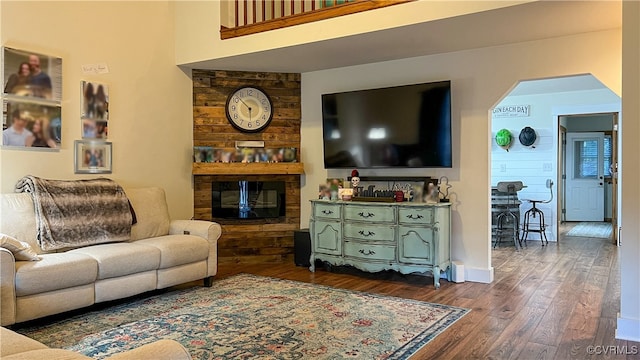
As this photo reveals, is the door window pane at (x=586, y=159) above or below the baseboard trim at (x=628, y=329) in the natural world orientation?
above

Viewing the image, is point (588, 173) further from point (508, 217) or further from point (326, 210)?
point (326, 210)

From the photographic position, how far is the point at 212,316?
11.1 feet

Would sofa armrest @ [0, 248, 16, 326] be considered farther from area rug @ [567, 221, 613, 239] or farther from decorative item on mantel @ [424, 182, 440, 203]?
area rug @ [567, 221, 613, 239]

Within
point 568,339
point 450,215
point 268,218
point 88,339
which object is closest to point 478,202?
point 450,215

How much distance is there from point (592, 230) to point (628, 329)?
20.0 feet

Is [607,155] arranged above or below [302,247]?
above

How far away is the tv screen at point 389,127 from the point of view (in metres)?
4.54

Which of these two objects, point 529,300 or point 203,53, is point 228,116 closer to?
point 203,53

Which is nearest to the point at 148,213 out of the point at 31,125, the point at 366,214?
the point at 31,125

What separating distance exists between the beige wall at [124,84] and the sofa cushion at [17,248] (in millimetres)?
948

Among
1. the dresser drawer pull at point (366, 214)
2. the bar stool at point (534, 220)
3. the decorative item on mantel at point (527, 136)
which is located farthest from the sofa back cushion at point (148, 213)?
the decorative item on mantel at point (527, 136)

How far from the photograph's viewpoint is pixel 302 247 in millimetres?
5227

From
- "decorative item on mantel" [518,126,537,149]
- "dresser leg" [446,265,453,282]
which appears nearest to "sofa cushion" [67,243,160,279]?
"dresser leg" [446,265,453,282]

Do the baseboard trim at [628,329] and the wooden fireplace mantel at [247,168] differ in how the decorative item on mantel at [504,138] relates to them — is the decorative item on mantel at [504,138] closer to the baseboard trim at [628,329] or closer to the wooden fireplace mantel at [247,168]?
the wooden fireplace mantel at [247,168]
